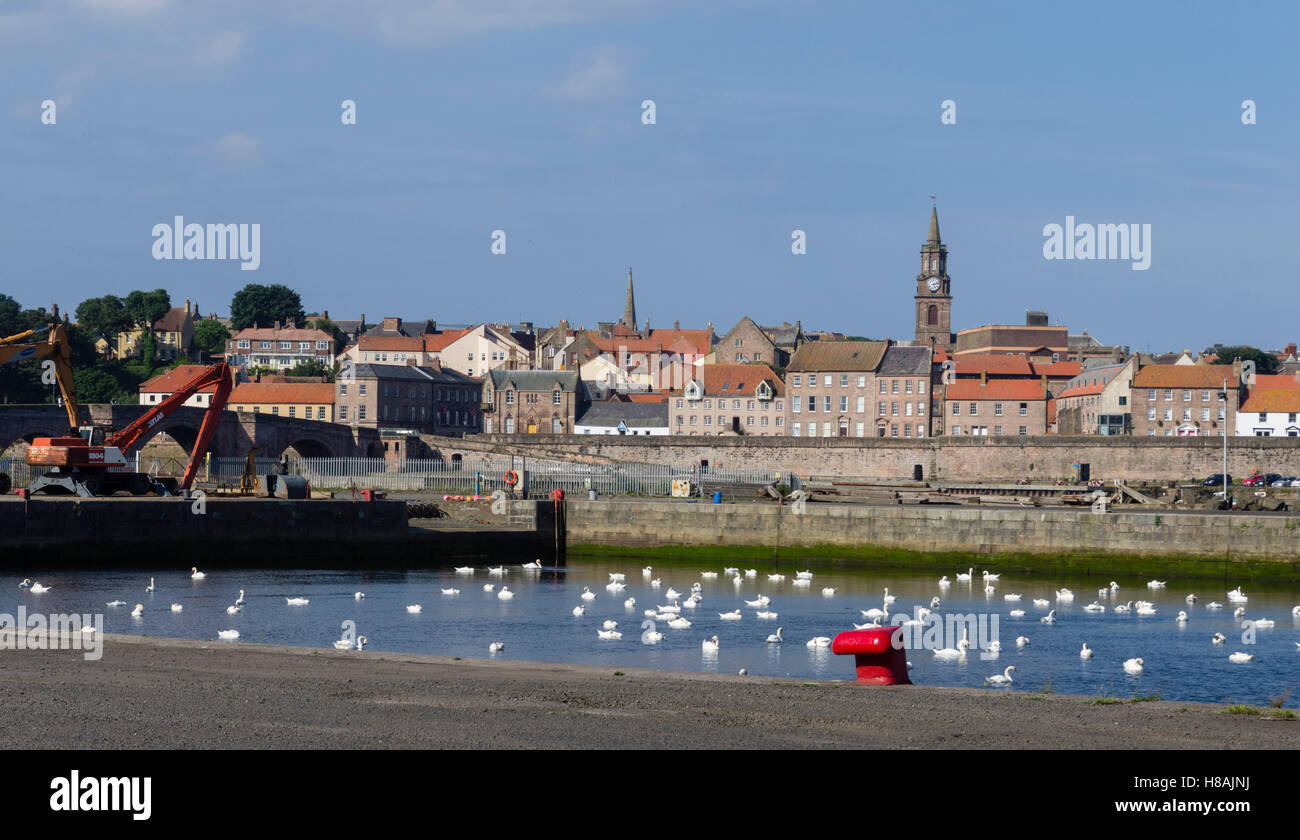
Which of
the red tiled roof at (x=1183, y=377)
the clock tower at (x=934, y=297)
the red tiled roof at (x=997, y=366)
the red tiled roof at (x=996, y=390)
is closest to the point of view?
the red tiled roof at (x=1183, y=377)

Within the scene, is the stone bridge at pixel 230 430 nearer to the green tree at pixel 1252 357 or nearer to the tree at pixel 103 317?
the tree at pixel 103 317

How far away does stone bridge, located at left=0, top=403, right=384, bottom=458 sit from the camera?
75.4 metres

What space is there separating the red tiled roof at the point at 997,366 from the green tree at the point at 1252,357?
164 ft

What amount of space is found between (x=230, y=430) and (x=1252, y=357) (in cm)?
12517

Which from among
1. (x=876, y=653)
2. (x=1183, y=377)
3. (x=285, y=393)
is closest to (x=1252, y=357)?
(x=1183, y=377)

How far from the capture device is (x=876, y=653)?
16.4 meters

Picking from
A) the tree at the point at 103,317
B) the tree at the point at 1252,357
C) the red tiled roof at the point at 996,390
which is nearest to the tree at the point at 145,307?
the tree at the point at 103,317

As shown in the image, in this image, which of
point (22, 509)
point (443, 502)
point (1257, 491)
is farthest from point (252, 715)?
point (1257, 491)

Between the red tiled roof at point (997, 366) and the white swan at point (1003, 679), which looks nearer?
the white swan at point (1003, 679)

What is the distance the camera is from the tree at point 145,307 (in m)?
174

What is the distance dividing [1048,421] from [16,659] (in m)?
110

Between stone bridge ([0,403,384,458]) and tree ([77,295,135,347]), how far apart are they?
8399cm

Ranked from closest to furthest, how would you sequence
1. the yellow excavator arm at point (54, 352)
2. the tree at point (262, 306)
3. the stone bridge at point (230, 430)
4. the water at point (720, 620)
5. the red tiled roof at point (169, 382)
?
the water at point (720, 620)
the yellow excavator arm at point (54, 352)
the stone bridge at point (230, 430)
the red tiled roof at point (169, 382)
the tree at point (262, 306)
